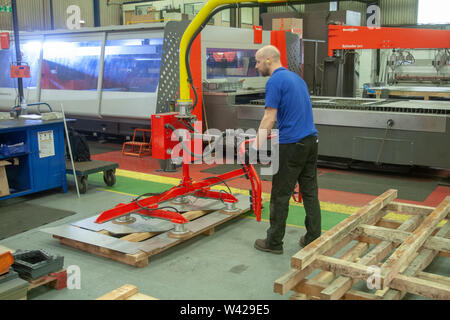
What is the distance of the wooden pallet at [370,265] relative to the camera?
2.87m

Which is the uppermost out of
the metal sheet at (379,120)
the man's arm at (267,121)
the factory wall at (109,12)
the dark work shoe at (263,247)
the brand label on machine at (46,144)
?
the factory wall at (109,12)

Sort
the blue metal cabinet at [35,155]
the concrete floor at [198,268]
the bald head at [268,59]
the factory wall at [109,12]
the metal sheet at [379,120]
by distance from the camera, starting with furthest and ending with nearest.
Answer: the factory wall at [109,12], the metal sheet at [379,120], the blue metal cabinet at [35,155], the bald head at [268,59], the concrete floor at [198,268]

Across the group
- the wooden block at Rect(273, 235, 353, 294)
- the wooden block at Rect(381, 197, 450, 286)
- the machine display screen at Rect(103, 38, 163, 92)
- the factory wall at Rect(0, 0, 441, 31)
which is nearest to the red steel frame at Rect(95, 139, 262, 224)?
the wooden block at Rect(273, 235, 353, 294)

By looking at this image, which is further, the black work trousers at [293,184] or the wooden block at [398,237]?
the black work trousers at [293,184]

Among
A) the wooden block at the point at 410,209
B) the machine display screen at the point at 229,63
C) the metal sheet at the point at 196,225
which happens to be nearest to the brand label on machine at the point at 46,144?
the metal sheet at the point at 196,225

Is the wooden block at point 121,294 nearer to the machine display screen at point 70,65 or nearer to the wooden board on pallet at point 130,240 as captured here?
the wooden board on pallet at point 130,240

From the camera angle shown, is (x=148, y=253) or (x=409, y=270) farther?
(x=148, y=253)

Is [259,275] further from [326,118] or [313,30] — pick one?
[313,30]

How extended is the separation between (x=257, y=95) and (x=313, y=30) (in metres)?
4.61

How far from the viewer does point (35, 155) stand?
574 cm

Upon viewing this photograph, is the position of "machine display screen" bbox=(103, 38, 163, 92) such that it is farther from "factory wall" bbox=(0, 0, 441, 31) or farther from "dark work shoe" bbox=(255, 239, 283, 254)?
"factory wall" bbox=(0, 0, 441, 31)

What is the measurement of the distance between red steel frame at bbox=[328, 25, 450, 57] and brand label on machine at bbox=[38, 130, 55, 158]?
12.1 ft

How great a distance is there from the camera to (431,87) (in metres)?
10.8
